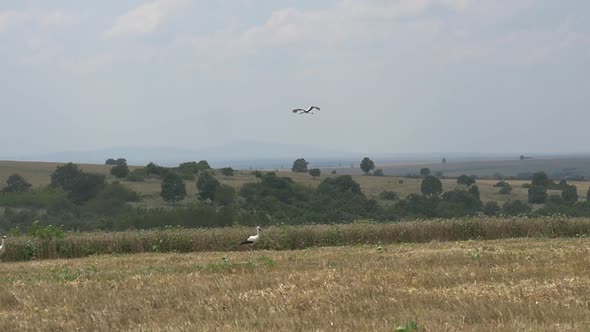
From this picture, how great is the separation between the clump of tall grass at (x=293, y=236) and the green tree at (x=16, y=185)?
1439 inches

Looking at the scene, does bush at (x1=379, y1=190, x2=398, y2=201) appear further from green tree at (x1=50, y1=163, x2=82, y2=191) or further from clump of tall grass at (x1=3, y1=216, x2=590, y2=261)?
clump of tall grass at (x1=3, y1=216, x2=590, y2=261)

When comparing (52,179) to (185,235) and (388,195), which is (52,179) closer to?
(388,195)

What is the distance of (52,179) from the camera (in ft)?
222

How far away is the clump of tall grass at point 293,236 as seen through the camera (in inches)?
1129

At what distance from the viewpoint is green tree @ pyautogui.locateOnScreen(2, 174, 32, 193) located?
64162 mm

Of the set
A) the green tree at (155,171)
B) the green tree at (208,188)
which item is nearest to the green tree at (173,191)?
the green tree at (208,188)

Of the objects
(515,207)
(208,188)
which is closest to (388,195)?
(515,207)

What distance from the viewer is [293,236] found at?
2936 cm

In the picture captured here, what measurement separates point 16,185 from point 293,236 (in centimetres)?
4382

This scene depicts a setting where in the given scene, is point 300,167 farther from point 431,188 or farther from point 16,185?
point 16,185

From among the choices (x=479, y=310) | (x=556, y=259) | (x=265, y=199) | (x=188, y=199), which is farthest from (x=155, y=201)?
(x=479, y=310)

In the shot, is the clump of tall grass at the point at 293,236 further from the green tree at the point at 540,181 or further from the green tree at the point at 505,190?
the green tree at the point at 540,181

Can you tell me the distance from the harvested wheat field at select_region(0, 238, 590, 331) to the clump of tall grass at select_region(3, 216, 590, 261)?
46.6 feet

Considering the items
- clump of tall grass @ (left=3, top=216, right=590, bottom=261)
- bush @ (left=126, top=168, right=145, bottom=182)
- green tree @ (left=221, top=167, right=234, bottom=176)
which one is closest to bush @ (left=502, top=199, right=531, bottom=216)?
clump of tall grass @ (left=3, top=216, right=590, bottom=261)
